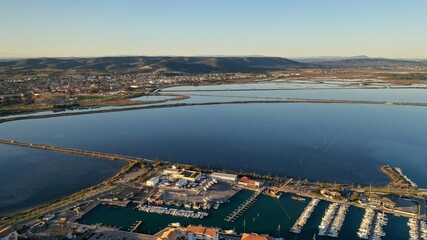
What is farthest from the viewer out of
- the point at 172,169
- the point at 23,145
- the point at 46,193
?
the point at 23,145

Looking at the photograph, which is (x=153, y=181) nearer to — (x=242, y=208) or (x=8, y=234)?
(x=242, y=208)

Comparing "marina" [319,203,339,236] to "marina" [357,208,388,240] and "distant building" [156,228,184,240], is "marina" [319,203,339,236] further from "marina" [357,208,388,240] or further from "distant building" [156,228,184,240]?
"distant building" [156,228,184,240]

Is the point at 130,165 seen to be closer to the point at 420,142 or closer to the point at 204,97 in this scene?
the point at 420,142

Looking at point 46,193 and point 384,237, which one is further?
point 46,193

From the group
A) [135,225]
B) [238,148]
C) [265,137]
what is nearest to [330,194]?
[135,225]

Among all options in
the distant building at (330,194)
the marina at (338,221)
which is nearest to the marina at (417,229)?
the marina at (338,221)

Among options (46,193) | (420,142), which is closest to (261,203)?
(46,193)

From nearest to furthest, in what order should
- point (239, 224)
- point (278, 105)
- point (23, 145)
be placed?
point (239, 224) → point (23, 145) → point (278, 105)
